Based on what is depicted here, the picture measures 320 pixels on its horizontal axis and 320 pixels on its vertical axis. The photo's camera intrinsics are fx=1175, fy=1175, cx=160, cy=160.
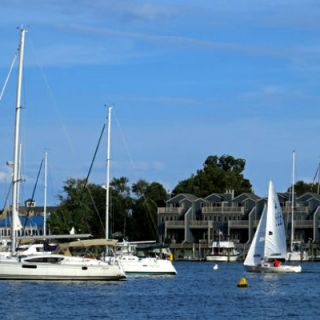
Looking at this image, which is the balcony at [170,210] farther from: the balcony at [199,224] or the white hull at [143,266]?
the white hull at [143,266]

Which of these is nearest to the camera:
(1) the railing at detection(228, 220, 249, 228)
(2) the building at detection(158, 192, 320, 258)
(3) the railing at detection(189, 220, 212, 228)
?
(2) the building at detection(158, 192, 320, 258)

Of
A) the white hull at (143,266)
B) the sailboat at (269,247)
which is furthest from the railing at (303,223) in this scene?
the white hull at (143,266)

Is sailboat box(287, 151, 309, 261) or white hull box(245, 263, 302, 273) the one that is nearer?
white hull box(245, 263, 302, 273)

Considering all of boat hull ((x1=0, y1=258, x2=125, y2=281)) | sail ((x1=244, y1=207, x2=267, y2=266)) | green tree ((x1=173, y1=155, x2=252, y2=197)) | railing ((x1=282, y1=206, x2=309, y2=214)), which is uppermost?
green tree ((x1=173, y1=155, x2=252, y2=197))

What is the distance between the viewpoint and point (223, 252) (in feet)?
553

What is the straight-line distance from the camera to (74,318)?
52.5 metres

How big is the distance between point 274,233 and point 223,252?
65.3 meters

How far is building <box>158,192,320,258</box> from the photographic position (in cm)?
17100

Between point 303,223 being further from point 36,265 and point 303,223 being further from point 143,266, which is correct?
point 36,265

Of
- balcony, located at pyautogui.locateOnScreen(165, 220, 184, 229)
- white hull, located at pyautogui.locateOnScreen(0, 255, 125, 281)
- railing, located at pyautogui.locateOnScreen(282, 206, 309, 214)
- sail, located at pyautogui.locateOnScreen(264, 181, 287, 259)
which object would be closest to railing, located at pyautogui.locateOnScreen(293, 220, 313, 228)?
railing, located at pyautogui.locateOnScreen(282, 206, 309, 214)

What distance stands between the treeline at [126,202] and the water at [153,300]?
78.8m

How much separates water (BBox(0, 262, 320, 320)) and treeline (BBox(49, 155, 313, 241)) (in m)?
78.8

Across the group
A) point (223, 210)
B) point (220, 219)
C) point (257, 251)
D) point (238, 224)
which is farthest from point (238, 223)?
point (257, 251)

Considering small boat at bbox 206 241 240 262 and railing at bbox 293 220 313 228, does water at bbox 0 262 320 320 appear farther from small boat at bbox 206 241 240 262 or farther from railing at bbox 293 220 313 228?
railing at bbox 293 220 313 228
